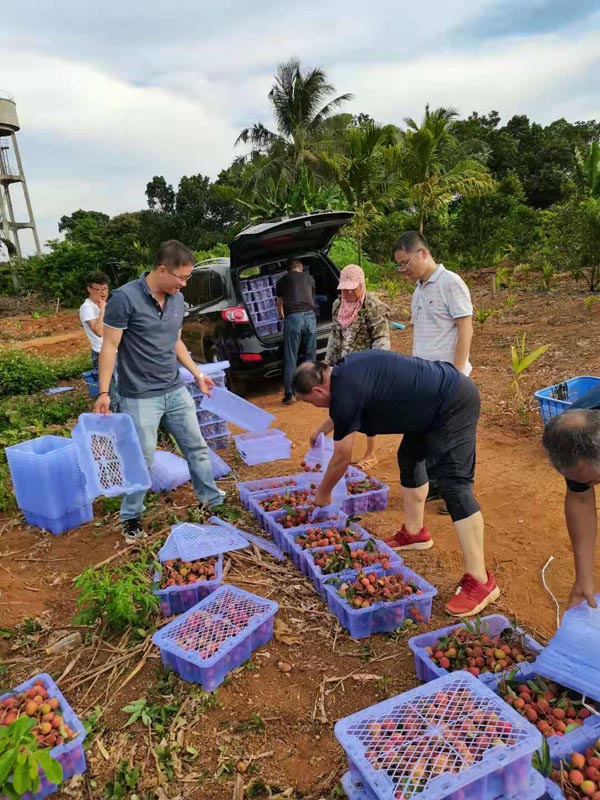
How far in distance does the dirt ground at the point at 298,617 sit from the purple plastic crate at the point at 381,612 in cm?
6

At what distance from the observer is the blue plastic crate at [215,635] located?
8.30 ft

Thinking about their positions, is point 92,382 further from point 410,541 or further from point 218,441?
point 410,541

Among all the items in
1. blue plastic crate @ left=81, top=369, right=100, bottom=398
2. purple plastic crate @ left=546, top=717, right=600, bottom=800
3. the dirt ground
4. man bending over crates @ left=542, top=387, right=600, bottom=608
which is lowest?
the dirt ground

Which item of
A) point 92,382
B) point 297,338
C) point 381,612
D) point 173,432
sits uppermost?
point 297,338

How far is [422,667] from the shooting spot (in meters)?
2.50

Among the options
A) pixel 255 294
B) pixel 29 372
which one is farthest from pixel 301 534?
pixel 29 372

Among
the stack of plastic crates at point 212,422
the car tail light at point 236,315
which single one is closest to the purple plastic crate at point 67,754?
the stack of plastic crates at point 212,422

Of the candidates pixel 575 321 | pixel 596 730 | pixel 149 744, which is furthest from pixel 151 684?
pixel 575 321

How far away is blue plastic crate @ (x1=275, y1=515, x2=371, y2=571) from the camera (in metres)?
3.44

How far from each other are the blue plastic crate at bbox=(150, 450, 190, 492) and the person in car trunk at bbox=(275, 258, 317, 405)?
6.18ft

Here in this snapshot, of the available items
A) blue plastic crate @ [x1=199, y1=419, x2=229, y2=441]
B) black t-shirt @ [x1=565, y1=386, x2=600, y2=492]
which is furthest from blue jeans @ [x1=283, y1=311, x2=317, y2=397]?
black t-shirt @ [x1=565, y1=386, x2=600, y2=492]

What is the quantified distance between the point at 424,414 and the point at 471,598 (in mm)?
1017

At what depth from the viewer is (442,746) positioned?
179cm

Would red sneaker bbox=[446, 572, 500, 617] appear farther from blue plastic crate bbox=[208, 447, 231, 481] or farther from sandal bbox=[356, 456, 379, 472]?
blue plastic crate bbox=[208, 447, 231, 481]
